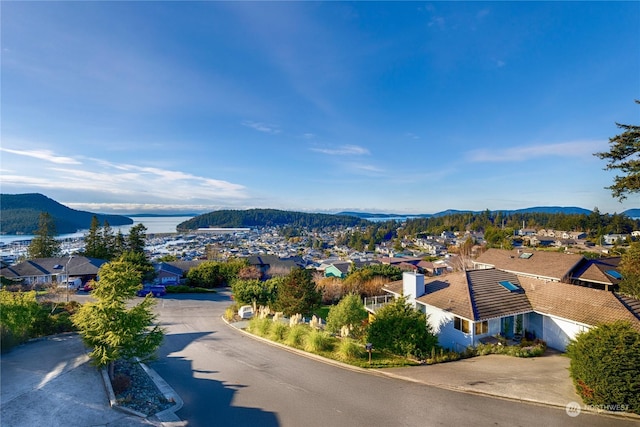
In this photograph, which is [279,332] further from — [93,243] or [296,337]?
[93,243]

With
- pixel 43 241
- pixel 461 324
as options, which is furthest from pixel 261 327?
pixel 43 241

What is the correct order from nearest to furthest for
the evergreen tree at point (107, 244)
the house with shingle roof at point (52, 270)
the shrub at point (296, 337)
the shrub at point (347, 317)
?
the shrub at point (296, 337)
the shrub at point (347, 317)
the house with shingle roof at point (52, 270)
the evergreen tree at point (107, 244)

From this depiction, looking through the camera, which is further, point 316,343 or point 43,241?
point 43,241

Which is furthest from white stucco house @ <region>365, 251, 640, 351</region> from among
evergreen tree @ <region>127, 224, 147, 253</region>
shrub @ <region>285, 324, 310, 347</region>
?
evergreen tree @ <region>127, 224, 147, 253</region>

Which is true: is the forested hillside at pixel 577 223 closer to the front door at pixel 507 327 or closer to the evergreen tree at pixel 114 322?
the front door at pixel 507 327

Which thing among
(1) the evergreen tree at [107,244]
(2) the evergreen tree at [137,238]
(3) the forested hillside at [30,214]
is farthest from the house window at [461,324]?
(3) the forested hillside at [30,214]

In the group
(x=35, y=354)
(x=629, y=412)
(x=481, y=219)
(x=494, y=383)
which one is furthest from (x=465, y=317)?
(x=481, y=219)
